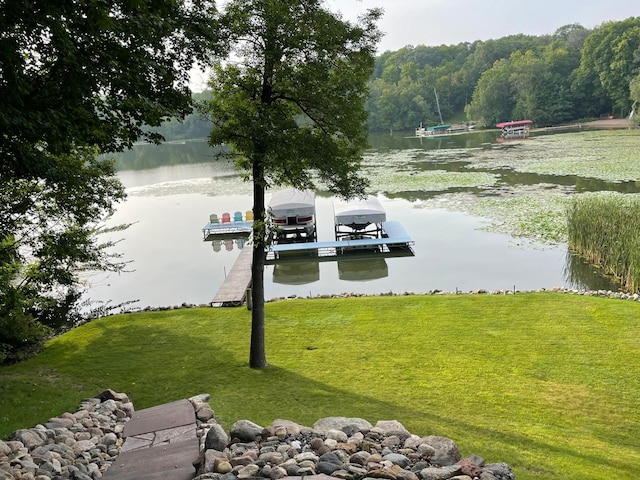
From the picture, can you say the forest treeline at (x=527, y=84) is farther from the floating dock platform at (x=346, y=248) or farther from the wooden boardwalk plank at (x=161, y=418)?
the wooden boardwalk plank at (x=161, y=418)

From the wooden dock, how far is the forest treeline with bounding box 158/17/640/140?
41.4 meters

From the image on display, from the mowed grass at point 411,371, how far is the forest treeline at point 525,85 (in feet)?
155

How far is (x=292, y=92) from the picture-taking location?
7805mm

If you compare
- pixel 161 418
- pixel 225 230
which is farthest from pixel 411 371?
pixel 225 230

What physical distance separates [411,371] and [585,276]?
8999 millimetres

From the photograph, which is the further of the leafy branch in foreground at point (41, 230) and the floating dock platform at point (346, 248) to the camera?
the floating dock platform at point (346, 248)

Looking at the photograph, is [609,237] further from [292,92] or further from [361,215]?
[292,92]

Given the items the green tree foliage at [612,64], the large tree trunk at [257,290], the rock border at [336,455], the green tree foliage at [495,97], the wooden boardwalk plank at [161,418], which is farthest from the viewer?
the green tree foliage at [495,97]

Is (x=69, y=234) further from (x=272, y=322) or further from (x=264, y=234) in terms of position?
(x=264, y=234)

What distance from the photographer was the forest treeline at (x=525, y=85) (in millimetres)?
70938

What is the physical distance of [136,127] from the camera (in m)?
6.04

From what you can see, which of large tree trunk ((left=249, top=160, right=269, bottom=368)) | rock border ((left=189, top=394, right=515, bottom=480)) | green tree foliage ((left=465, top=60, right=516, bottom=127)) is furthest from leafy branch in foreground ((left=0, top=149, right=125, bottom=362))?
green tree foliage ((left=465, top=60, right=516, bottom=127))

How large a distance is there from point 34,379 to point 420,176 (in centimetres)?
2967

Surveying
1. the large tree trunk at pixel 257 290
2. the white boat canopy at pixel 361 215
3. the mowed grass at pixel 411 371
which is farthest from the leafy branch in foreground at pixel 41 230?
the white boat canopy at pixel 361 215
